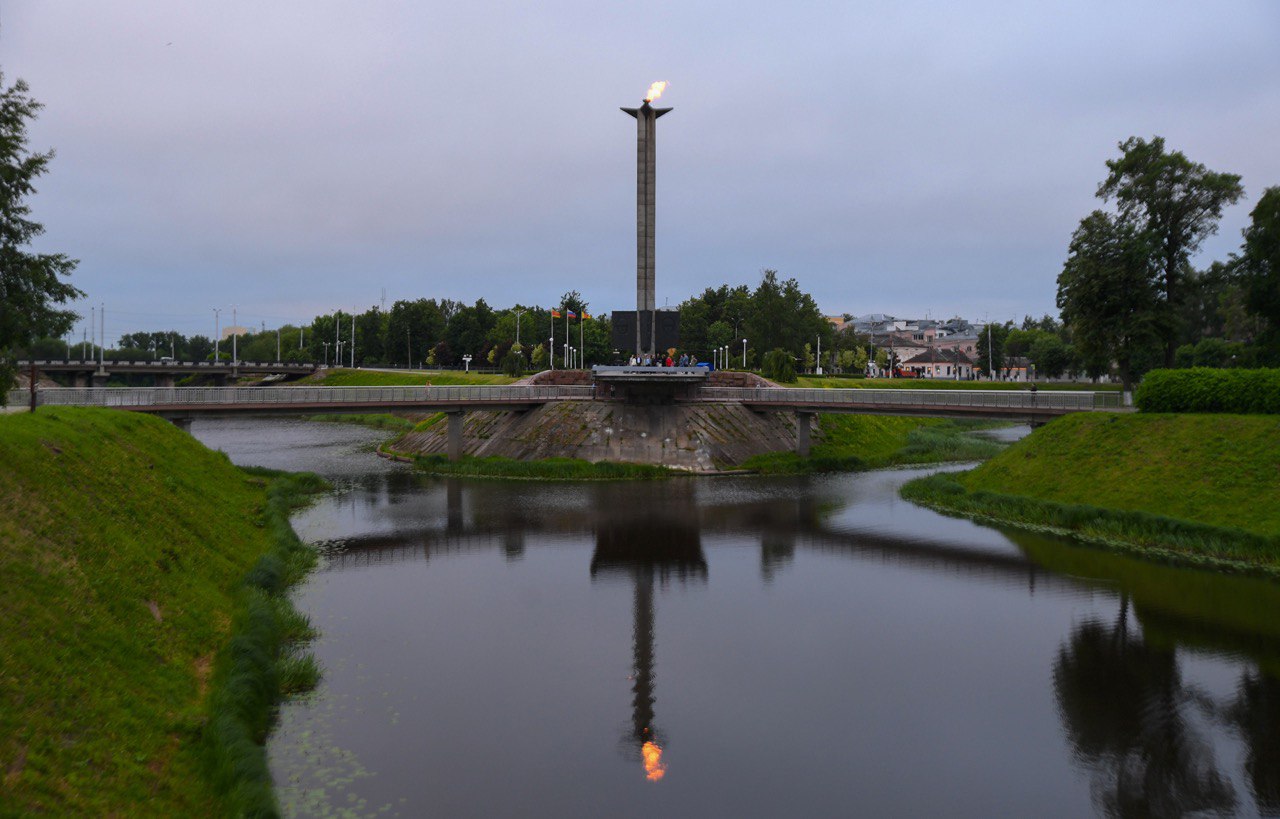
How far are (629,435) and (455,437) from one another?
16.3m

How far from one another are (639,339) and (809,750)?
2540 inches

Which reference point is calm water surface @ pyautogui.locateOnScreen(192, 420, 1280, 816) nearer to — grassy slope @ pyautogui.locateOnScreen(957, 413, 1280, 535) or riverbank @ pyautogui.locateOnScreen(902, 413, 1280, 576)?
riverbank @ pyautogui.locateOnScreen(902, 413, 1280, 576)

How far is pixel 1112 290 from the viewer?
67250 millimetres

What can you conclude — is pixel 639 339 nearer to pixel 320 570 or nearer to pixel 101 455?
pixel 320 570

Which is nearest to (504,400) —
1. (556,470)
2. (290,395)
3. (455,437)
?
(455,437)

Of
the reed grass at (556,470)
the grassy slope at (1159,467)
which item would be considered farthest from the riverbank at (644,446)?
the grassy slope at (1159,467)

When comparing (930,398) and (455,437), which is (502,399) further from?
(930,398)

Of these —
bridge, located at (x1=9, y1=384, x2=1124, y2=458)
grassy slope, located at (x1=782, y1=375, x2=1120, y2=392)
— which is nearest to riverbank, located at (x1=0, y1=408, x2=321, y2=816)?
bridge, located at (x1=9, y1=384, x2=1124, y2=458)

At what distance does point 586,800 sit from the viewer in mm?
20312

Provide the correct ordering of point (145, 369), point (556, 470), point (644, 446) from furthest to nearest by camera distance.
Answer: point (145, 369), point (644, 446), point (556, 470)

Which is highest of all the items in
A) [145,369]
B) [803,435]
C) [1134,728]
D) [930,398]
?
[145,369]

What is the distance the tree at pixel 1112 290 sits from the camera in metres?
66.4

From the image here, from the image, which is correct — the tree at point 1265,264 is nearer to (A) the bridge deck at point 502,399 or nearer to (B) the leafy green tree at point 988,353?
(A) the bridge deck at point 502,399

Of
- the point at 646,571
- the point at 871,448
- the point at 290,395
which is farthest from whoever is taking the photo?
the point at 871,448
